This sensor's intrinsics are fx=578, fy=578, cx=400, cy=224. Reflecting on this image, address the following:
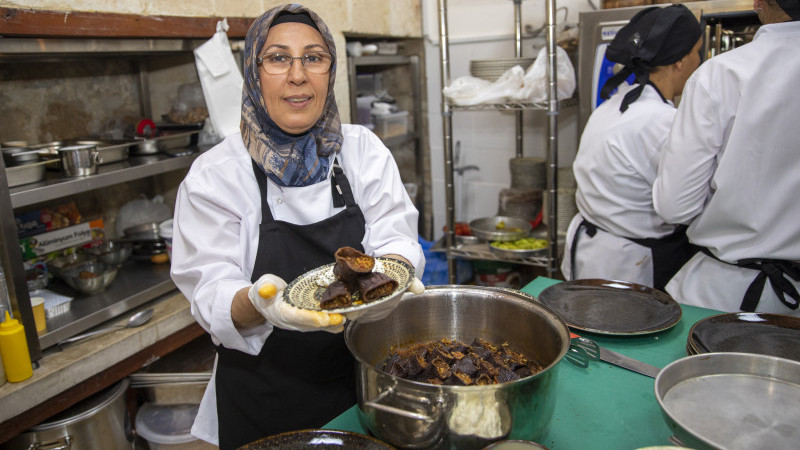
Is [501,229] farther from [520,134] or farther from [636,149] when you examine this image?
[636,149]

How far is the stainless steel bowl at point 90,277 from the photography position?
2635 mm

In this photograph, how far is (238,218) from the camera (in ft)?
5.66

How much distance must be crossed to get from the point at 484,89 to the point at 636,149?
4.15 feet

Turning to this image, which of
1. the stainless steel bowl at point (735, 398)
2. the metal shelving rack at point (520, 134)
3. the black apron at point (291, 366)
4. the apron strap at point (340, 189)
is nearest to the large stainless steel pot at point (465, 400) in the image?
the stainless steel bowl at point (735, 398)

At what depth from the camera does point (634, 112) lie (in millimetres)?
2602

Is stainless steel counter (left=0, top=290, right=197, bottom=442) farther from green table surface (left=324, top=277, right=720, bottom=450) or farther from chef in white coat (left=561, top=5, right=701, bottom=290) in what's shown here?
chef in white coat (left=561, top=5, right=701, bottom=290)

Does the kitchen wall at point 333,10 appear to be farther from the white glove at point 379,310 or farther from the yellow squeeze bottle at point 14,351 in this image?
the white glove at point 379,310

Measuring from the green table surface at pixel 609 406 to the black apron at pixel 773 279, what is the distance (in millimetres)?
509

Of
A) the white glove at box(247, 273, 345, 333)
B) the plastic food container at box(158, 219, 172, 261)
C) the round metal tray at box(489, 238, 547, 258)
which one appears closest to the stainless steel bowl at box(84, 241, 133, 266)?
the plastic food container at box(158, 219, 172, 261)

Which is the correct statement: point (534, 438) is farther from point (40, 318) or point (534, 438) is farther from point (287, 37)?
point (40, 318)

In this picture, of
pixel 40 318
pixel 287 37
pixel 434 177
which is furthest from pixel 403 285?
pixel 434 177

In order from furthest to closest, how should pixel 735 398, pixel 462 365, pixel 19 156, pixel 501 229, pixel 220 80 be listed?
pixel 501 229, pixel 220 80, pixel 19 156, pixel 462 365, pixel 735 398

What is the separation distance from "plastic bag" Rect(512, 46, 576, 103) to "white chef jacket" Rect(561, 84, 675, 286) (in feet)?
2.32

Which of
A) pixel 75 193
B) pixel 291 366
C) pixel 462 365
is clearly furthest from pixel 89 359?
pixel 462 365
